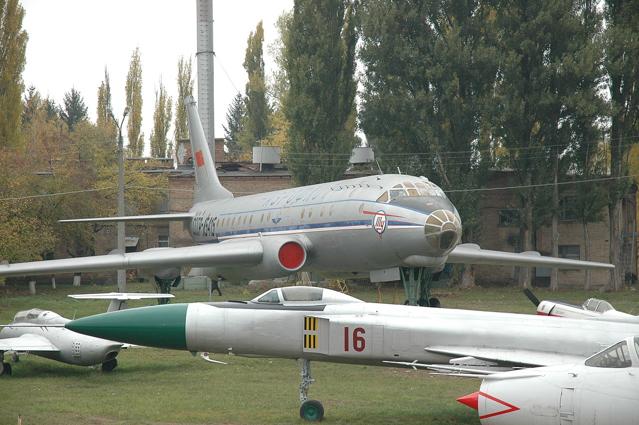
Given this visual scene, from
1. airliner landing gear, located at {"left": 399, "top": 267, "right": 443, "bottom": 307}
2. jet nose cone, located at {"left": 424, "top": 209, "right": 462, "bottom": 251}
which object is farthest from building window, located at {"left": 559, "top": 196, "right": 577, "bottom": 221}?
jet nose cone, located at {"left": 424, "top": 209, "right": 462, "bottom": 251}

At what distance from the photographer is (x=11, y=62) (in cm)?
4722

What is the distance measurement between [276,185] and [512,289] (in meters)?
13.9

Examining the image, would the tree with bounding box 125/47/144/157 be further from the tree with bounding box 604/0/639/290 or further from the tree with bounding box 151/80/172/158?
the tree with bounding box 604/0/639/290

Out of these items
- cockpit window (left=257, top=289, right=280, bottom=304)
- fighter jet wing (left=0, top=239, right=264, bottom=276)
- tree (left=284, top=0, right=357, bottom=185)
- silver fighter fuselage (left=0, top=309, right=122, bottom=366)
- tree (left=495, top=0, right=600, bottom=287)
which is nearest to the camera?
cockpit window (left=257, top=289, right=280, bottom=304)

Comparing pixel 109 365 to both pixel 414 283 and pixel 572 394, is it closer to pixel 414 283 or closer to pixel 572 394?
pixel 414 283

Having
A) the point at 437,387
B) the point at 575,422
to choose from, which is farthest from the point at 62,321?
the point at 575,422

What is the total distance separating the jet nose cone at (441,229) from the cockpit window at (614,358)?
10.7 meters

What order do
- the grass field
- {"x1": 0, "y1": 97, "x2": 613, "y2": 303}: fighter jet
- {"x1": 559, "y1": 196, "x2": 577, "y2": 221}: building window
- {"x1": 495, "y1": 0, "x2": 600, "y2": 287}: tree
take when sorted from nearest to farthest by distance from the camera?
the grass field < {"x1": 0, "y1": 97, "x2": 613, "y2": 303}: fighter jet < {"x1": 495, "y1": 0, "x2": 600, "y2": 287}: tree < {"x1": 559, "y1": 196, "x2": 577, "y2": 221}: building window

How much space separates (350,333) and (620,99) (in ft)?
99.6

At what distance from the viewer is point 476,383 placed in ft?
50.5

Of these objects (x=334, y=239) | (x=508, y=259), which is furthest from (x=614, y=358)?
(x=508, y=259)

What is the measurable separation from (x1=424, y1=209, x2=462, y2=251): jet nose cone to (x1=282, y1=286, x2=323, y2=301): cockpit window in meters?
8.09

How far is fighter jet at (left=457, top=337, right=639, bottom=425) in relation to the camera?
959 cm

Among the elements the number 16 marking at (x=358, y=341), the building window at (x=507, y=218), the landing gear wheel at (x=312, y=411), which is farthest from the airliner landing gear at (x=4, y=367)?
the building window at (x=507, y=218)
